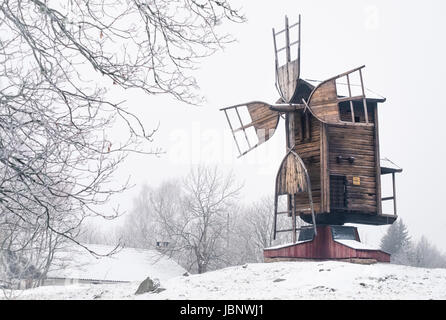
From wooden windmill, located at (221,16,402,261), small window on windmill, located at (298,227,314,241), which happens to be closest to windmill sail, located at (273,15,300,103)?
wooden windmill, located at (221,16,402,261)

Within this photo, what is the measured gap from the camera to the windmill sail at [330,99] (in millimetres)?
15750

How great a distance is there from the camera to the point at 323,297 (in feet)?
34.8

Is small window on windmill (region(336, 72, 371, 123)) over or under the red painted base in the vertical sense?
over

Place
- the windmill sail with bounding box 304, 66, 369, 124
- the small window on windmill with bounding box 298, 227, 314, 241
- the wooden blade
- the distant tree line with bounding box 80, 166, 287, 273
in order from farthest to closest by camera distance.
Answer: the distant tree line with bounding box 80, 166, 287, 273, the small window on windmill with bounding box 298, 227, 314, 241, the wooden blade, the windmill sail with bounding box 304, 66, 369, 124

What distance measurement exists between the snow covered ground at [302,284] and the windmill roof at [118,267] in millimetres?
19639

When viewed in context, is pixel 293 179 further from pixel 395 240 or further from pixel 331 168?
pixel 395 240

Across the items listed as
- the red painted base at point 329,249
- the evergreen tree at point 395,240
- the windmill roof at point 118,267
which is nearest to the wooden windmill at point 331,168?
the red painted base at point 329,249

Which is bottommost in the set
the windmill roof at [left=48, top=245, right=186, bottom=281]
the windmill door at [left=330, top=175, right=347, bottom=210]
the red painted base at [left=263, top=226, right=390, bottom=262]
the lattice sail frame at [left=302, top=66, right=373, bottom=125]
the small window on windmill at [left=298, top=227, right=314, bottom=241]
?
the windmill roof at [left=48, top=245, right=186, bottom=281]

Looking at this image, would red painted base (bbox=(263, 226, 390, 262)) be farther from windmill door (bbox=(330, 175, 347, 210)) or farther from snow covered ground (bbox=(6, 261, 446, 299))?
snow covered ground (bbox=(6, 261, 446, 299))

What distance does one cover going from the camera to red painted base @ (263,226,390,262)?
15398 millimetres

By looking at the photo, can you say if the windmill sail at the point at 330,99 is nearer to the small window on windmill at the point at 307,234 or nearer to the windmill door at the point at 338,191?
the windmill door at the point at 338,191

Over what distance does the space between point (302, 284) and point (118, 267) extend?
27343 mm

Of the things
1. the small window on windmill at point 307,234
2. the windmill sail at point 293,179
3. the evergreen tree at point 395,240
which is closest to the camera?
the windmill sail at point 293,179

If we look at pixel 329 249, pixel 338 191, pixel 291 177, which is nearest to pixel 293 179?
pixel 291 177
